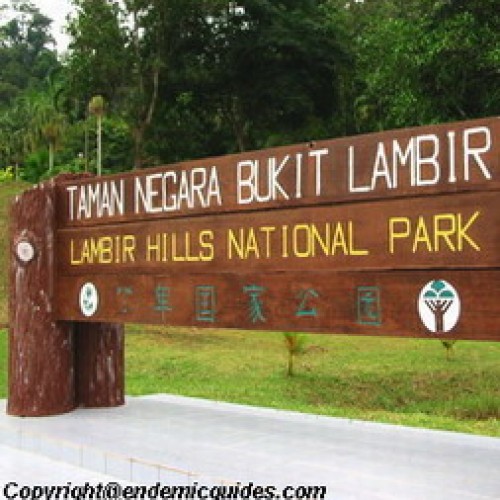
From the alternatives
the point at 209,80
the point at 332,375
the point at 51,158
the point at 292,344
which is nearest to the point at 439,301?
the point at 292,344

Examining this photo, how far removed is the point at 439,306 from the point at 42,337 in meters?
3.43

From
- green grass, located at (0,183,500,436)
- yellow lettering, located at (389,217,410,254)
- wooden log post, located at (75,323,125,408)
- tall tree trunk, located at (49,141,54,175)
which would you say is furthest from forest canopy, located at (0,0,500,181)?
yellow lettering, located at (389,217,410,254)

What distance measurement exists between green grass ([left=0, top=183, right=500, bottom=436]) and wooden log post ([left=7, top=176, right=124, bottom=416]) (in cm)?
252

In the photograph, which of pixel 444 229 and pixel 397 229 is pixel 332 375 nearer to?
pixel 397 229

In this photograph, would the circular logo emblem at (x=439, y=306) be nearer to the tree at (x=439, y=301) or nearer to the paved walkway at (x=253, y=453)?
the tree at (x=439, y=301)

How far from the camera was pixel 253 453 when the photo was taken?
15.9 ft

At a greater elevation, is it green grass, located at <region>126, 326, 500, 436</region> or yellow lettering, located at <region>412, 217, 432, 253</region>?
yellow lettering, located at <region>412, 217, 432, 253</region>

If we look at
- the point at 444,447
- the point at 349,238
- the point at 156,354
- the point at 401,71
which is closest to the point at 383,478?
the point at 444,447

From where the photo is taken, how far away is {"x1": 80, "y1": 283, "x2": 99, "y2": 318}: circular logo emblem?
5.85 meters

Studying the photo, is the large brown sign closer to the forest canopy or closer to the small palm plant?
the small palm plant

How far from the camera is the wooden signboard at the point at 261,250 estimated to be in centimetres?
386

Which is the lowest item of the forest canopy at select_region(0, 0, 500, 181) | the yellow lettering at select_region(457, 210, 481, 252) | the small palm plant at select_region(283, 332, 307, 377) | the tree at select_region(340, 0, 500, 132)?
the small palm plant at select_region(283, 332, 307, 377)

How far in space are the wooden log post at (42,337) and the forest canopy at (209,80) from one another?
1177cm

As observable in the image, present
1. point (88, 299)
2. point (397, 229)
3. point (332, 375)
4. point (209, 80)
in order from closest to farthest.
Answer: point (397, 229) < point (88, 299) < point (332, 375) < point (209, 80)
